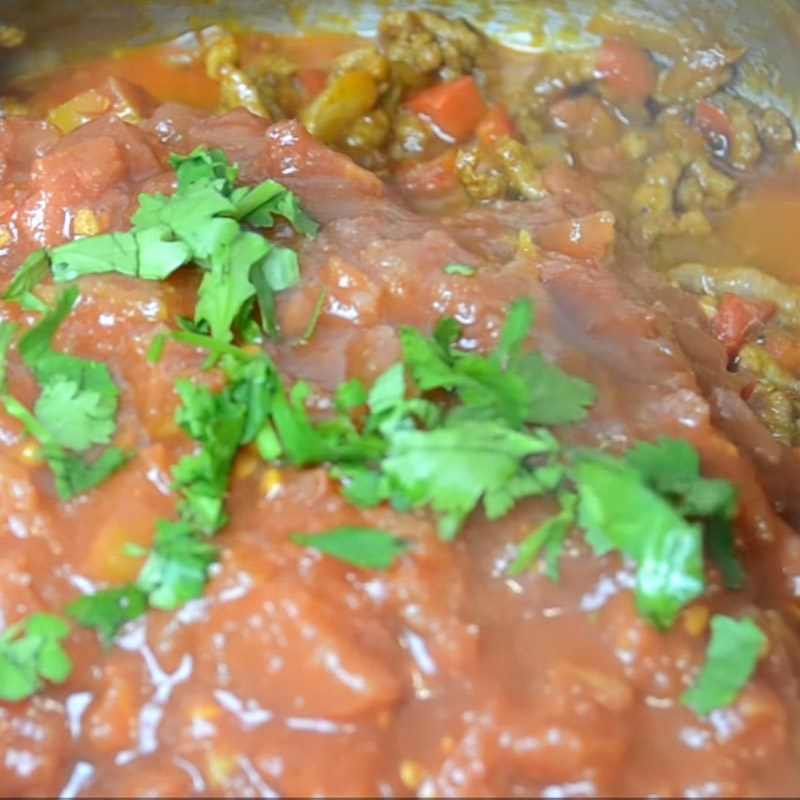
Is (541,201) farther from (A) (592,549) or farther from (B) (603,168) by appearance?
(A) (592,549)

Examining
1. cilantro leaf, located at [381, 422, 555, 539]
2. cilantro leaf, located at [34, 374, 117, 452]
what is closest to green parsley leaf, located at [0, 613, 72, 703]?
cilantro leaf, located at [34, 374, 117, 452]

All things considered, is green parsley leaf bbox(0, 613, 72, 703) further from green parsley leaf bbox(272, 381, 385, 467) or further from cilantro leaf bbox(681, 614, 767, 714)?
cilantro leaf bbox(681, 614, 767, 714)

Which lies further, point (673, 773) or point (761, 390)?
point (761, 390)

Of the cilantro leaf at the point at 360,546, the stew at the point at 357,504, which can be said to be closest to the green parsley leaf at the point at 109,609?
the stew at the point at 357,504

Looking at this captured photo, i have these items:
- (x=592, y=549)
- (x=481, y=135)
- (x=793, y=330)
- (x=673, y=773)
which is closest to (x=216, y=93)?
(x=481, y=135)

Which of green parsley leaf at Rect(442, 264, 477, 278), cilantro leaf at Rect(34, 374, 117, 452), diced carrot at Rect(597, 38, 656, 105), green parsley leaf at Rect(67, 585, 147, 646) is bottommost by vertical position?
green parsley leaf at Rect(67, 585, 147, 646)

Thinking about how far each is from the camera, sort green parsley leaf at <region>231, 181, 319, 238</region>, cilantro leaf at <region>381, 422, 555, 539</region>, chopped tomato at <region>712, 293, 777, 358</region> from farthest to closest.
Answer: chopped tomato at <region>712, 293, 777, 358</region>, green parsley leaf at <region>231, 181, 319, 238</region>, cilantro leaf at <region>381, 422, 555, 539</region>
